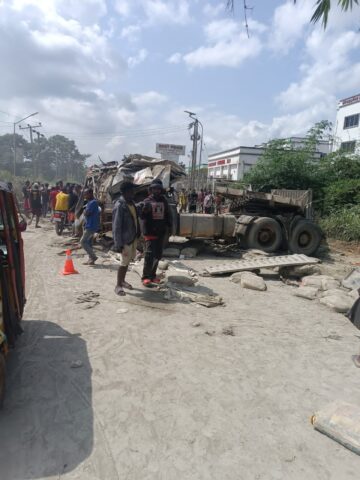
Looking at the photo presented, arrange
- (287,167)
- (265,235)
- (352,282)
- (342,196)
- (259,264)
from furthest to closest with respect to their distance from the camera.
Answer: (287,167)
(342,196)
(265,235)
(259,264)
(352,282)

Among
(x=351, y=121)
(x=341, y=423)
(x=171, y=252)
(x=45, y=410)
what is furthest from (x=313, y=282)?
(x=351, y=121)

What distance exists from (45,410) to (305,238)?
910cm

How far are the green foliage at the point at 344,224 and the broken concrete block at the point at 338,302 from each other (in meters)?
7.68

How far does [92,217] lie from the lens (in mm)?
8039

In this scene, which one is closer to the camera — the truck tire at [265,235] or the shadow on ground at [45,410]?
the shadow on ground at [45,410]

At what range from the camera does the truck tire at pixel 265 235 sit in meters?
10.0

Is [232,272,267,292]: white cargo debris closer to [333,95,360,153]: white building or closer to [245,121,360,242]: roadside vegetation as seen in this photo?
[245,121,360,242]: roadside vegetation

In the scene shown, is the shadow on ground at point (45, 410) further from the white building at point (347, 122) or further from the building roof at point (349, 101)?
the building roof at point (349, 101)

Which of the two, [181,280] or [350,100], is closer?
[181,280]

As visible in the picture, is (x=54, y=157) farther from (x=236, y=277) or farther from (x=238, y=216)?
(x=236, y=277)

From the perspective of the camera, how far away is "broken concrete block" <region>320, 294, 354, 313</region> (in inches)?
225

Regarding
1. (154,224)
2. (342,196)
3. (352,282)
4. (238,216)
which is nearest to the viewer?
(154,224)

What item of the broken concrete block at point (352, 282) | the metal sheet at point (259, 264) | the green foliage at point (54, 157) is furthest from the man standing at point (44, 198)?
the green foliage at point (54, 157)

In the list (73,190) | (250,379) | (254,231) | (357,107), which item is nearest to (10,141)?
(357,107)
